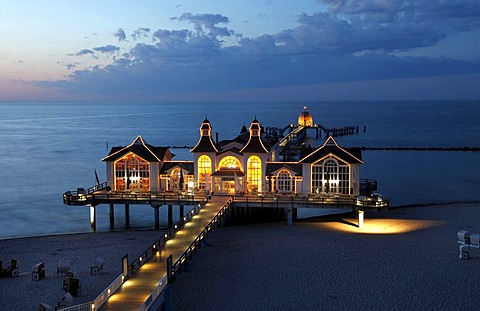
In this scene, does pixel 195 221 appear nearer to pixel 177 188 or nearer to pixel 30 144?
pixel 177 188

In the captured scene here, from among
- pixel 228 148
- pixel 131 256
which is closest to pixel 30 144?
pixel 228 148

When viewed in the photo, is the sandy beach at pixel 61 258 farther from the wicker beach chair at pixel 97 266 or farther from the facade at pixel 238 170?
the facade at pixel 238 170

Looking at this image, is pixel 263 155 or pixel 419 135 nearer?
pixel 263 155

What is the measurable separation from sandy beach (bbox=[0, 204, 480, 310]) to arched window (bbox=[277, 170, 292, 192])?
2835 mm

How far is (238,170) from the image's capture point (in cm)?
3831

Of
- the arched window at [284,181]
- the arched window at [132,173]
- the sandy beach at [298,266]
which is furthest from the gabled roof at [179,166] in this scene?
the arched window at [284,181]

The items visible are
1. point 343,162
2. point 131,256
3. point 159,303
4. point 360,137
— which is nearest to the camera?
point 159,303

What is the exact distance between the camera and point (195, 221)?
98.9 feet

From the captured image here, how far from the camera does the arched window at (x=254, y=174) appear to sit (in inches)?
1511

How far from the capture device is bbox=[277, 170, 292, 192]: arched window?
125 feet

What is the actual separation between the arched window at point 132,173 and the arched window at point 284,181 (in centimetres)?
953

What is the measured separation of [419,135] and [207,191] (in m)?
82.6

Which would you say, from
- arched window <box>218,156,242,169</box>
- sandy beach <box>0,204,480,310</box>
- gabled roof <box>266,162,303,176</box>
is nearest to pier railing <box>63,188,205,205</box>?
sandy beach <box>0,204,480,310</box>

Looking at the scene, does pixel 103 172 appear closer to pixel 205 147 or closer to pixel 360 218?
pixel 205 147
